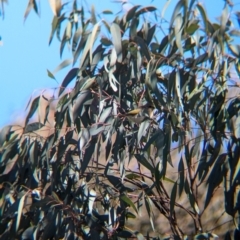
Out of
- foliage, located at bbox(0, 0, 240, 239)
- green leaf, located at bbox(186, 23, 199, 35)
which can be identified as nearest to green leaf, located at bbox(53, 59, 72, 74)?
foliage, located at bbox(0, 0, 240, 239)

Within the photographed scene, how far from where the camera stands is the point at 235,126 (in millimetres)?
2980

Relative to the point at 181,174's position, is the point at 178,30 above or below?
above

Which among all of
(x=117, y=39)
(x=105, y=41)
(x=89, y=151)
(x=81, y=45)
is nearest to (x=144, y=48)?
(x=117, y=39)

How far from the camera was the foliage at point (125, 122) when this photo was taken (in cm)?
288

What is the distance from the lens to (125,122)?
10.1 ft

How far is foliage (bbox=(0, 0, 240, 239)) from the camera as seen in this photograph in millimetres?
2875

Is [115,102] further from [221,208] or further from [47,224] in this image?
[221,208]

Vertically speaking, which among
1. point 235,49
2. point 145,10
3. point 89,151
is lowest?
point 89,151

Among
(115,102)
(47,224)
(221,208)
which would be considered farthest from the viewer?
(221,208)

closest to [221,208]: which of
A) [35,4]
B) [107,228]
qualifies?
[107,228]

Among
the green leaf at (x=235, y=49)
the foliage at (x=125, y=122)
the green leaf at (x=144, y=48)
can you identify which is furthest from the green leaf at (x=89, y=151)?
the green leaf at (x=235, y=49)

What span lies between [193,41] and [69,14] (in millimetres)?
679

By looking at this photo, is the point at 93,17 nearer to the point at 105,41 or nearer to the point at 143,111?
the point at 105,41

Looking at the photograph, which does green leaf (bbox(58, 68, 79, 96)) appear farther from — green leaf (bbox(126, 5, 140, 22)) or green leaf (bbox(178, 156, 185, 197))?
green leaf (bbox(178, 156, 185, 197))
